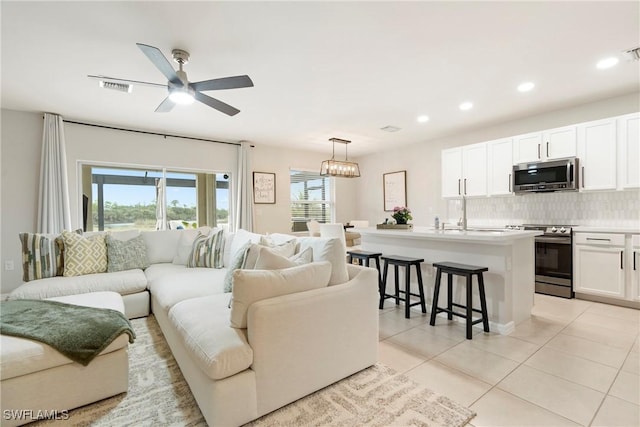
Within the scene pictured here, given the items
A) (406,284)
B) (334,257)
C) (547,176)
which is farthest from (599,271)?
(334,257)

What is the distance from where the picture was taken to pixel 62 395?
1.74 metres

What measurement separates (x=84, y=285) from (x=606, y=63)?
5679mm

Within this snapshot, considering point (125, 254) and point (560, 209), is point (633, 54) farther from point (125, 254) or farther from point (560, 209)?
point (125, 254)

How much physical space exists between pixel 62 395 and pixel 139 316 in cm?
162

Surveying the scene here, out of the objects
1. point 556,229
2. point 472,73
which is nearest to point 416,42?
point 472,73

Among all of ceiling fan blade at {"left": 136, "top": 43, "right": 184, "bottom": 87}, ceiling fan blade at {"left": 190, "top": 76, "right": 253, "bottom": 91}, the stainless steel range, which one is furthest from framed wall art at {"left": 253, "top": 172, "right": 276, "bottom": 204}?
the stainless steel range

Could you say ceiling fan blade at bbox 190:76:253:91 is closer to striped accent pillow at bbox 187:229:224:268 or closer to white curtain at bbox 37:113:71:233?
striped accent pillow at bbox 187:229:224:268

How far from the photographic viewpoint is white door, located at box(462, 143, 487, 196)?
4.84 meters

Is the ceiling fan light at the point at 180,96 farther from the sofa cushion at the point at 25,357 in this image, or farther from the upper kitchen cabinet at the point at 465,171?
the upper kitchen cabinet at the point at 465,171

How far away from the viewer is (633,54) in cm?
274

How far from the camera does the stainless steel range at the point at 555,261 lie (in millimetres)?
3857

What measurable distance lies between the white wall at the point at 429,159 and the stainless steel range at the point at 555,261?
0.85 metres

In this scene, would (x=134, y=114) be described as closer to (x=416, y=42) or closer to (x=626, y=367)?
(x=416, y=42)

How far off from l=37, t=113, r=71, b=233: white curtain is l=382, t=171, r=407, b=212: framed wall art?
583 centimetres
